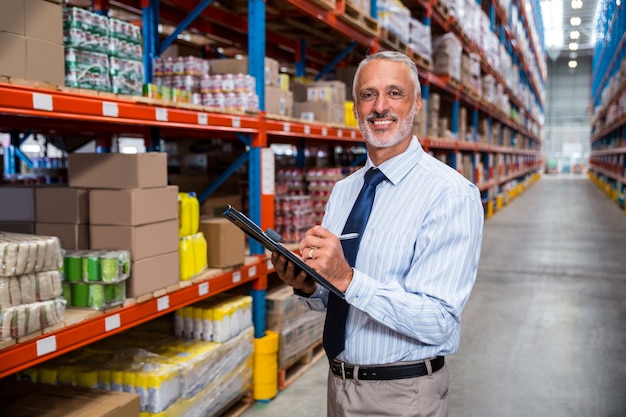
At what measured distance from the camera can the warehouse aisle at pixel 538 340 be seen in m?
4.08

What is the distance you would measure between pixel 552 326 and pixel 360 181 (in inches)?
173

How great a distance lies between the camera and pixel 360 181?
7.02 feet

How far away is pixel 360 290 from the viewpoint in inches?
63.7

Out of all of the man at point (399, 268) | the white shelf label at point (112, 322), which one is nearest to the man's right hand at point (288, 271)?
the man at point (399, 268)

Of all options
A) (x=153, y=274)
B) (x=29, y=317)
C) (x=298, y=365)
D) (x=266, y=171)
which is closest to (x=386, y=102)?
(x=29, y=317)

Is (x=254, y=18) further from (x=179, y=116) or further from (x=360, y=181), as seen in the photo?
(x=360, y=181)

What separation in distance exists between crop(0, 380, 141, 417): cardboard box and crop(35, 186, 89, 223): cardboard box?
32.4 inches

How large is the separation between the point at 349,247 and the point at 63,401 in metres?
1.69

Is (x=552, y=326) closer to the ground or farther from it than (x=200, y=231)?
closer to the ground

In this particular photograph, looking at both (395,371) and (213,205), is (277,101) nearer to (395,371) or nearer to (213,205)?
(213,205)

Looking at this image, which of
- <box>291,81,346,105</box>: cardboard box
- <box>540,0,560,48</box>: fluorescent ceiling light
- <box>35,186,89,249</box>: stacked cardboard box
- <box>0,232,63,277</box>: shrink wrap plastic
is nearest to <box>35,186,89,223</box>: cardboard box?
<box>35,186,89,249</box>: stacked cardboard box

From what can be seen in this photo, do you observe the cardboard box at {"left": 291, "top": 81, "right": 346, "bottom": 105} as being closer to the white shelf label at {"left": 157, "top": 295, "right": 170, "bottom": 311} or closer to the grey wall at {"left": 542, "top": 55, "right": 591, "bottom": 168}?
the white shelf label at {"left": 157, "top": 295, "right": 170, "bottom": 311}

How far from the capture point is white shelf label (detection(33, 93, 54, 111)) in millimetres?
2205

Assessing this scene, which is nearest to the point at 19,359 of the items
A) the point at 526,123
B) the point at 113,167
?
the point at 113,167
